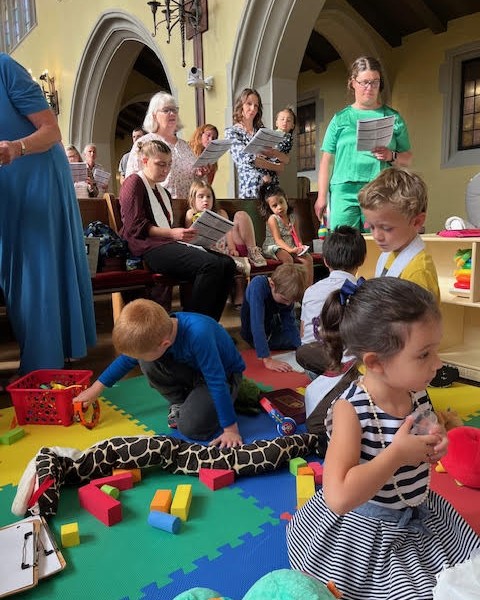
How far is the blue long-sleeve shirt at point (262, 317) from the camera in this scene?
271 centimetres

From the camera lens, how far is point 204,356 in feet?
6.03

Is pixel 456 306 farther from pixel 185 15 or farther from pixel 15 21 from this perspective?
pixel 15 21

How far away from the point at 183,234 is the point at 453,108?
547cm

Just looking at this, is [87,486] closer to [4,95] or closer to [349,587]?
[349,587]

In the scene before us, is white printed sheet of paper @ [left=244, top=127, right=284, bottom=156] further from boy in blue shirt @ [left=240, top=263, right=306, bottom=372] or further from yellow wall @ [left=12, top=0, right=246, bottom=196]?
yellow wall @ [left=12, top=0, right=246, bottom=196]

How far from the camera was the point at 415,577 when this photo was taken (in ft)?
3.32

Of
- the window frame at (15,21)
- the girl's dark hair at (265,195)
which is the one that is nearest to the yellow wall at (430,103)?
the girl's dark hair at (265,195)

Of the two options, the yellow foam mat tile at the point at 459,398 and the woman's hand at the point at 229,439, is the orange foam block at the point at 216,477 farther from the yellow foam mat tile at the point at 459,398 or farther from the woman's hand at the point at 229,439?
the yellow foam mat tile at the point at 459,398

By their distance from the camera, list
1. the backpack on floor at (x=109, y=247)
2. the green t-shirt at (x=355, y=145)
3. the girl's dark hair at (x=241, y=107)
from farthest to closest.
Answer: the girl's dark hair at (x=241, y=107), the backpack on floor at (x=109, y=247), the green t-shirt at (x=355, y=145)

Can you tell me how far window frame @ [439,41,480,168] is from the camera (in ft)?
22.2

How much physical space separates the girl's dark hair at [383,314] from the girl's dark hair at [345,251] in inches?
48.7

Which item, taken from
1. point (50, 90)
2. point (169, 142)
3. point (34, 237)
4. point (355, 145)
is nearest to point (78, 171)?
point (169, 142)

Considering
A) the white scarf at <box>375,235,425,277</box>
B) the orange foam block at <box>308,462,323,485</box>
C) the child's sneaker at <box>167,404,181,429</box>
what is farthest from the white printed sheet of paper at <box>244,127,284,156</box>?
the orange foam block at <box>308,462,323,485</box>

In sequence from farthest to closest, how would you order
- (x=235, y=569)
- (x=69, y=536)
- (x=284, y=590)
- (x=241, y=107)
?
(x=241, y=107) → (x=69, y=536) → (x=235, y=569) → (x=284, y=590)
